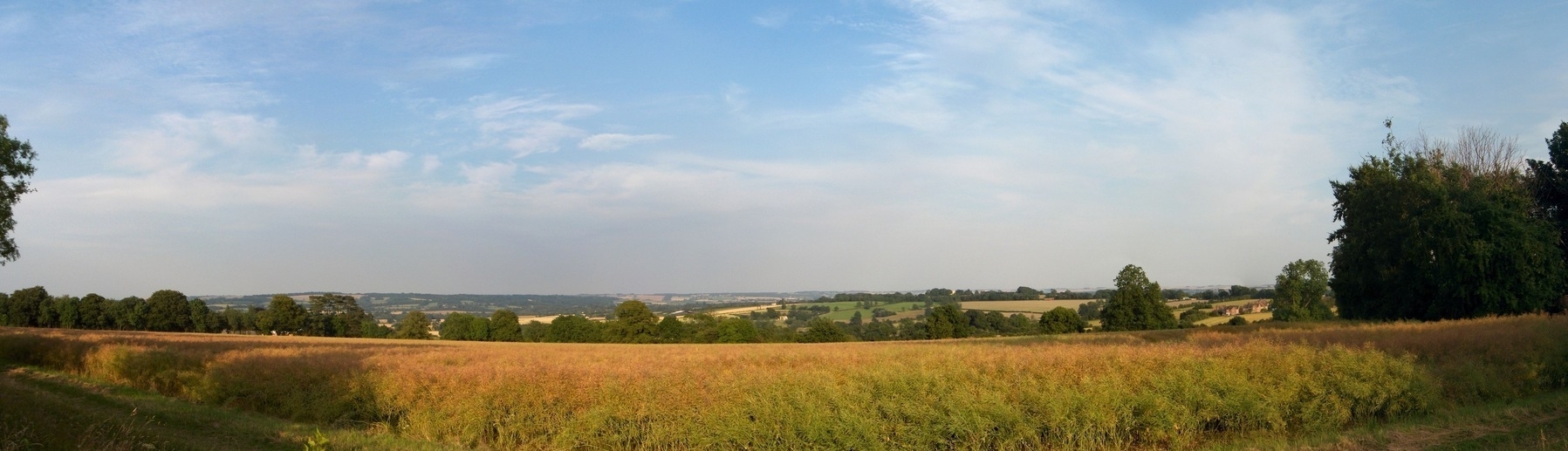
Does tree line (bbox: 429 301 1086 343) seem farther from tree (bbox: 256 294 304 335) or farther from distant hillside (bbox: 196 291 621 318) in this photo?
distant hillside (bbox: 196 291 621 318)

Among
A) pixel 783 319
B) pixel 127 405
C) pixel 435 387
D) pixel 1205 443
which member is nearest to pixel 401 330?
pixel 783 319

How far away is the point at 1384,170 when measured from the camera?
35.3 m

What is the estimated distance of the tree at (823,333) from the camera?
52.8 m

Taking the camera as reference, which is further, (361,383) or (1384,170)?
(1384,170)

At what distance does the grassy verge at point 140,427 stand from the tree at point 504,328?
4770 cm

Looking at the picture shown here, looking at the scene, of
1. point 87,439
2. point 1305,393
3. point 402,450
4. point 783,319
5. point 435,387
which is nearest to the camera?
point 87,439

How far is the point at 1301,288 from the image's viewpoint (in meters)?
49.0

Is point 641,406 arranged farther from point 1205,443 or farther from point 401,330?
point 401,330

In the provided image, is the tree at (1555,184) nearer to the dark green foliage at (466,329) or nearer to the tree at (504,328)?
the tree at (504,328)

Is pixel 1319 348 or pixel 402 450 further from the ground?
pixel 1319 348

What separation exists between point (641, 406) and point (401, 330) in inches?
2490

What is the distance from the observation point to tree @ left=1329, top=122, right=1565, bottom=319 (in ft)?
79.8

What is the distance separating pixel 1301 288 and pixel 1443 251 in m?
26.9

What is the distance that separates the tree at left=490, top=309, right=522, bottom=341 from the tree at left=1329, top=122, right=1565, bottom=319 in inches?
2316
